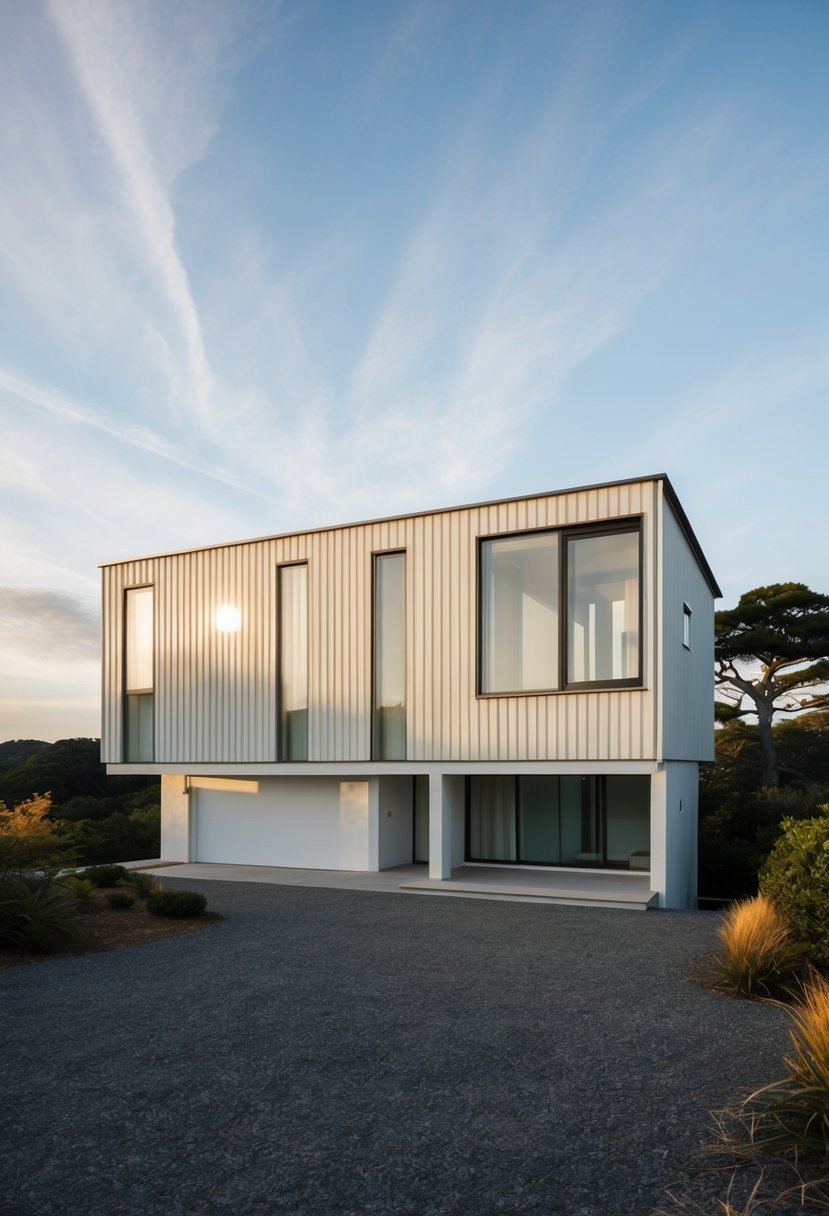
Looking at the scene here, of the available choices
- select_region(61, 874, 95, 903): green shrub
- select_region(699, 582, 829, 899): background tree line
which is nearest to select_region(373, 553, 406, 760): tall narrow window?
select_region(61, 874, 95, 903): green shrub

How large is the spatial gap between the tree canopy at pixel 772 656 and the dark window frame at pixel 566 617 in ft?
56.5

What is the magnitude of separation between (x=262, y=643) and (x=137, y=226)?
268 inches

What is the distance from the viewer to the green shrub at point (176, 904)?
9.30 m

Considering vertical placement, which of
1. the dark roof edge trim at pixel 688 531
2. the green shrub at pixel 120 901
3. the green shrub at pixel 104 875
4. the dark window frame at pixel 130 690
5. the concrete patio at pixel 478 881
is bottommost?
the concrete patio at pixel 478 881

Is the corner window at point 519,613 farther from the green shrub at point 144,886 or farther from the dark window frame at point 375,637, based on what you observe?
the green shrub at point 144,886

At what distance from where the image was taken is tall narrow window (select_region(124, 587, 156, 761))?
623 inches

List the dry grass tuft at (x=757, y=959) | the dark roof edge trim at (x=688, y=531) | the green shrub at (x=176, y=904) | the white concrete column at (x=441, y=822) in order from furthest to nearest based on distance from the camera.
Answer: the white concrete column at (x=441, y=822), the dark roof edge trim at (x=688, y=531), the green shrub at (x=176, y=904), the dry grass tuft at (x=757, y=959)

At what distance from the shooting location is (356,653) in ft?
44.1

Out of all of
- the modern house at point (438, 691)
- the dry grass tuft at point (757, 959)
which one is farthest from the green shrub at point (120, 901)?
the dry grass tuft at point (757, 959)

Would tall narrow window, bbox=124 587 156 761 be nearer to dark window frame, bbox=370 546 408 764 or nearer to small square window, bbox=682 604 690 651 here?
dark window frame, bbox=370 546 408 764

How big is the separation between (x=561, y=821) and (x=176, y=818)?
23.9ft

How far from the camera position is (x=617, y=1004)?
19.1 feet

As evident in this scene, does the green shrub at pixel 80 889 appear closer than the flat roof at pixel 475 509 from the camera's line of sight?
Yes

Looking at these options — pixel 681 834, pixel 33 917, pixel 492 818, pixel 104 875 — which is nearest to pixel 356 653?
pixel 492 818
